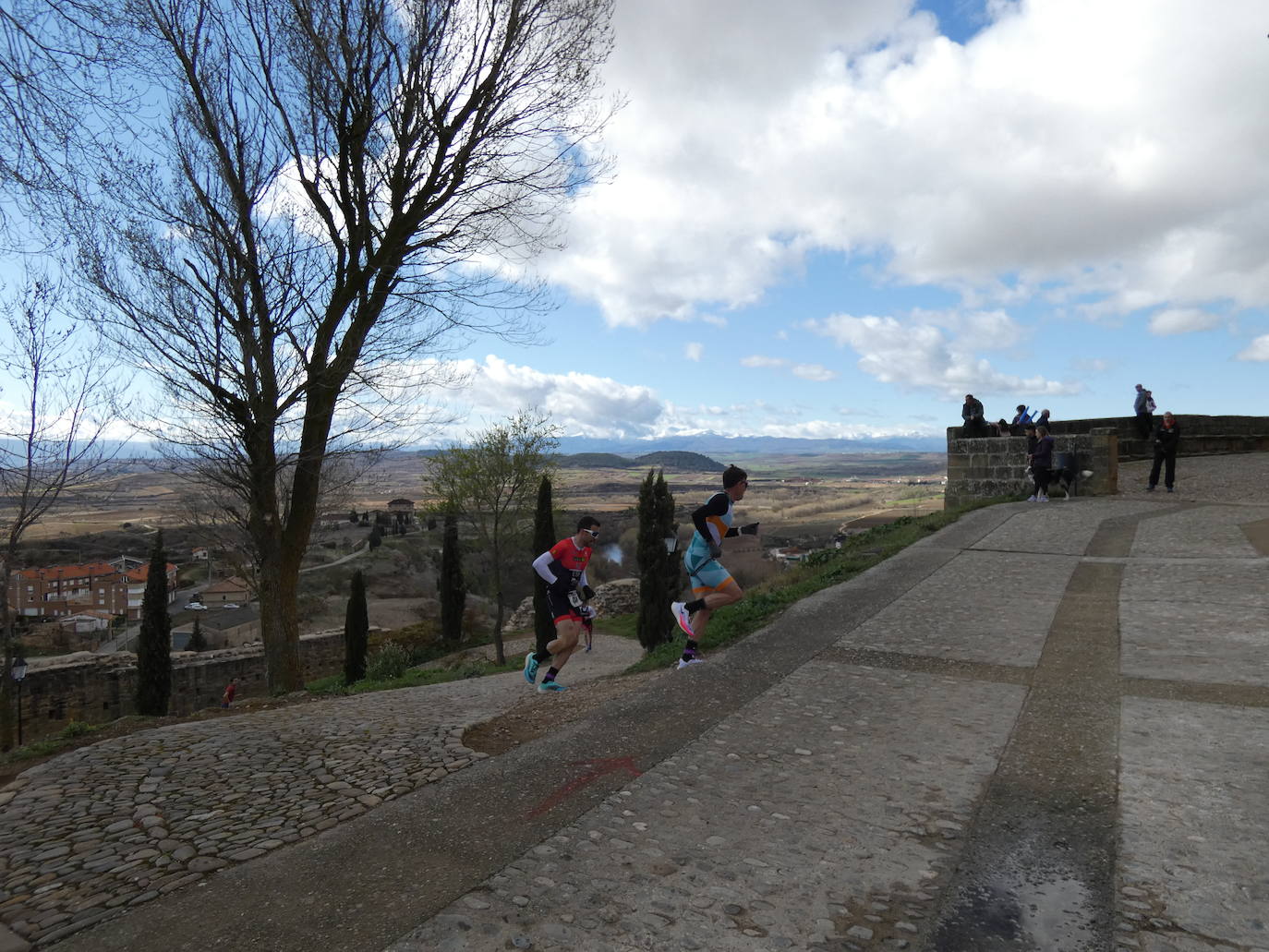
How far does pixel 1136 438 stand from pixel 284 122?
77.1ft

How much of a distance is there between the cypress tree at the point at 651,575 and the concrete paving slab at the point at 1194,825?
68.0 ft

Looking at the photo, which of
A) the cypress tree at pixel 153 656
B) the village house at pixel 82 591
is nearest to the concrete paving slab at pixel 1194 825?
the cypress tree at pixel 153 656

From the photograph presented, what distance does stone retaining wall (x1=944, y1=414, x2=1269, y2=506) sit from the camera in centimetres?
1738

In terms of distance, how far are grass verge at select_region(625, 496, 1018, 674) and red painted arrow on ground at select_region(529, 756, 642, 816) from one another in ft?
9.76

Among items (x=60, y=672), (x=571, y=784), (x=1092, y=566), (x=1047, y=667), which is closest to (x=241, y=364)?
(x=571, y=784)

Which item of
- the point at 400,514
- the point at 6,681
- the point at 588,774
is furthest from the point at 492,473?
the point at 400,514

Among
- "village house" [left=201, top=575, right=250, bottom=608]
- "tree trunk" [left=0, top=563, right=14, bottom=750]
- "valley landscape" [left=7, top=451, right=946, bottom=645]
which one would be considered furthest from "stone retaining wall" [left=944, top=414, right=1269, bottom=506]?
"village house" [left=201, top=575, right=250, bottom=608]

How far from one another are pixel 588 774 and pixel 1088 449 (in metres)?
17.3

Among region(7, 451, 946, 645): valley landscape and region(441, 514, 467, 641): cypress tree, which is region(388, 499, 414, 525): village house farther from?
region(441, 514, 467, 641): cypress tree

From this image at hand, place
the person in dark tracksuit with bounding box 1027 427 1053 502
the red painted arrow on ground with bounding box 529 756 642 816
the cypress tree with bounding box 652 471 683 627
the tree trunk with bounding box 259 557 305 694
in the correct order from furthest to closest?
the cypress tree with bounding box 652 471 683 627 → the person in dark tracksuit with bounding box 1027 427 1053 502 → the tree trunk with bounding box 259 557 305 694 → the red painted arrow on ground with bounding box 529 756 642 816

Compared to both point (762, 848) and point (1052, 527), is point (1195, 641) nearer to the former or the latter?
point (762, 848)

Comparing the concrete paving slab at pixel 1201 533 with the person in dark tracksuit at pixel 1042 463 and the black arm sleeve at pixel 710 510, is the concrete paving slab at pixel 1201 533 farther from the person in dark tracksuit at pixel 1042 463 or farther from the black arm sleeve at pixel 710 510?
the black arm sleeve at pixel 710 510

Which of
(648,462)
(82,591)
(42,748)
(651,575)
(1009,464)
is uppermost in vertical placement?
(648,462)

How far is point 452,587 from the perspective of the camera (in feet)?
125
